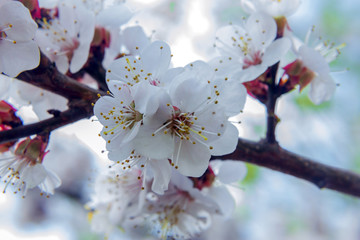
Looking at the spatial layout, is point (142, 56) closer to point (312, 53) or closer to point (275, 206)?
point (312, 53)

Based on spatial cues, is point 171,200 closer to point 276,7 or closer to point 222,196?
point 222,196

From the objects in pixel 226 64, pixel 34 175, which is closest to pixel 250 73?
pixel 226 64

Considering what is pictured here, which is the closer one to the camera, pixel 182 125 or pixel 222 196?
pixel 182 125

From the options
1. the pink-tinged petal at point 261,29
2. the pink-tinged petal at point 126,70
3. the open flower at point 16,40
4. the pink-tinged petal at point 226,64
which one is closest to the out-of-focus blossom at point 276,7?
Answer: the pink-tinged petal at point 261,29

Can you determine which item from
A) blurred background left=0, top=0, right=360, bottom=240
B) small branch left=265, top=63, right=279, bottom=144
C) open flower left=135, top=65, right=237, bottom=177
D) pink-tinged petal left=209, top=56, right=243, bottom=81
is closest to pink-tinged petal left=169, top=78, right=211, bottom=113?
open flower left=135, top=65, right=237, bottom=177

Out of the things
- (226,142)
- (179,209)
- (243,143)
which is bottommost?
(179,209)

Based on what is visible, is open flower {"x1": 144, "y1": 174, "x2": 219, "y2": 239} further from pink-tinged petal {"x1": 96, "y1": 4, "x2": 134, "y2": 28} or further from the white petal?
pink-tinged petal {"x1": 96, "y1": 4, "x2": 134, "y2": 28}
